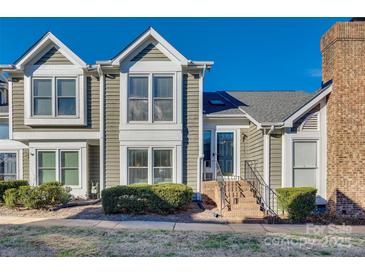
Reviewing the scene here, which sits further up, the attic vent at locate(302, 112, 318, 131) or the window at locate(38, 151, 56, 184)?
the attic vent at locate(302, 112, 318, 131)

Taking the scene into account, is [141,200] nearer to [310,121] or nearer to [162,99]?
[162,99]

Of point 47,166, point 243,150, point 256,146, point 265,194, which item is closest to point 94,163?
point 47,166

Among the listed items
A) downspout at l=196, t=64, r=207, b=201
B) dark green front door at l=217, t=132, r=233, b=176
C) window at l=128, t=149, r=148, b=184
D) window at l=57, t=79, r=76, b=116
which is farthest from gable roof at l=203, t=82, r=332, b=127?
window at l=57, t=79, r=76, b=116

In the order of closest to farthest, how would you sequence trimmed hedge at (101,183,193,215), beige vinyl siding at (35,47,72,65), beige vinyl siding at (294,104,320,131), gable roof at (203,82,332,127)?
trimmed hedge at (101,183,193,215)
gable roof at (203,82,332,127)
beige vinyl siding at (294,104,320,131)
beige vinyl siding at (35,47,72,65)

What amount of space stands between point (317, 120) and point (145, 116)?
20.2 feet

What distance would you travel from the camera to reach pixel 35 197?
31.6 feet

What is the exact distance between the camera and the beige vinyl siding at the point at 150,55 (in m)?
11.3

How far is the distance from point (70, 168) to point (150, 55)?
18.2 ft

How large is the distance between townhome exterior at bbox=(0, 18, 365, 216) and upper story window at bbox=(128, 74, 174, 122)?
4 cm

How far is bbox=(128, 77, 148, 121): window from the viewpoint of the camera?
445 inches

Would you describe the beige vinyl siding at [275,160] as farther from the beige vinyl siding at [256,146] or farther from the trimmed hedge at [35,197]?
the trimmed hedge at [35,197]

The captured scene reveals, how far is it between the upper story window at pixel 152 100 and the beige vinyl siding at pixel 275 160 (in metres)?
3.82

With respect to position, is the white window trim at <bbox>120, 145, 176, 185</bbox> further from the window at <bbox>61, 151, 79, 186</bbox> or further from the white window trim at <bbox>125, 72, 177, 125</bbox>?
the window at <bbox>61, 151, 79, 186</bbox>

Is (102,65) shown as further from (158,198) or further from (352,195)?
(352,195)
